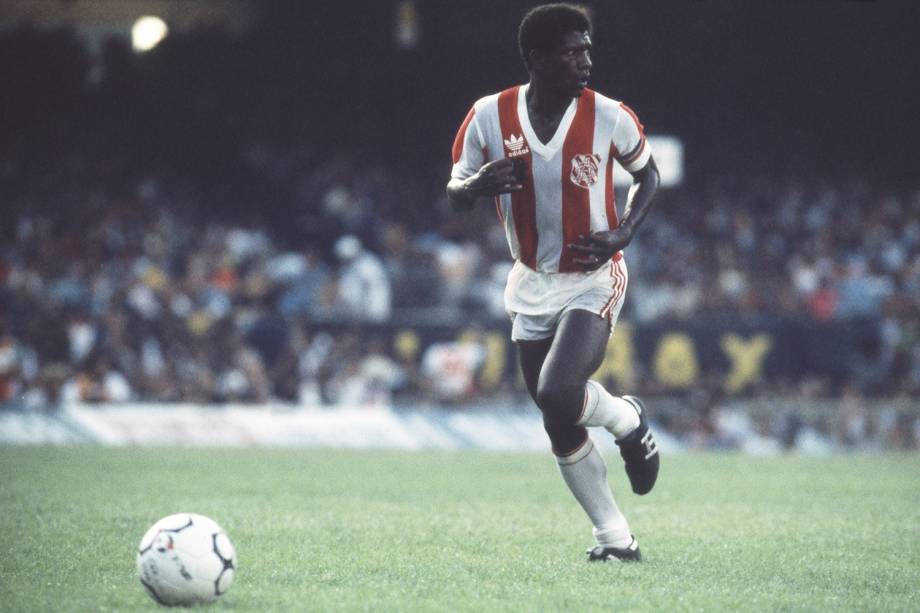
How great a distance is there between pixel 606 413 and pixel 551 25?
1.87m

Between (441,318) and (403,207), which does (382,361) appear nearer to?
(441,318)

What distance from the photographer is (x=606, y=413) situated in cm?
649

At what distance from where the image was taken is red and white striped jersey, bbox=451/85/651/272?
6516mm

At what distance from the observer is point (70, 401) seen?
17453mm

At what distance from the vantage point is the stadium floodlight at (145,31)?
82.1 feet

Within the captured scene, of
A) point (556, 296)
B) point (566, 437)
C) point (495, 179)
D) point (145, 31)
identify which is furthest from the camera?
point (145, 31)

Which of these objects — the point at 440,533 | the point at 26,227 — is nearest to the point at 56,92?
the point at 26,227

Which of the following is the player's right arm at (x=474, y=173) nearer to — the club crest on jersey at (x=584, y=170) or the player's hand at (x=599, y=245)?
the club crest on jersey at (x=584, y=170)

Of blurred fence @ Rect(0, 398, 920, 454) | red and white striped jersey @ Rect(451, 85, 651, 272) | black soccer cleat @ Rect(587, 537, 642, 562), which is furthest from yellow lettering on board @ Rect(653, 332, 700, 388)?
red and white striped jersey @ Rect(451, 85, 651, 272)

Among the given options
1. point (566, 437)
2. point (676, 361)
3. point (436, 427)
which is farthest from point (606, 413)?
point (676, 361)

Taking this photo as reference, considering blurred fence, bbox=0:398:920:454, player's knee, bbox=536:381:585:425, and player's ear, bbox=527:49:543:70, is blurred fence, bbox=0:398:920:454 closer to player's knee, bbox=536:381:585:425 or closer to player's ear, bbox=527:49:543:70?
player's knee, bbox=536:381:585:425

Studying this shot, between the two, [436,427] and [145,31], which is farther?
[145,31]

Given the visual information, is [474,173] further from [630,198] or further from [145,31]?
[145,31]

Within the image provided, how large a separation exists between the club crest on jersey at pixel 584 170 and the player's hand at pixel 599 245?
0.89ft
